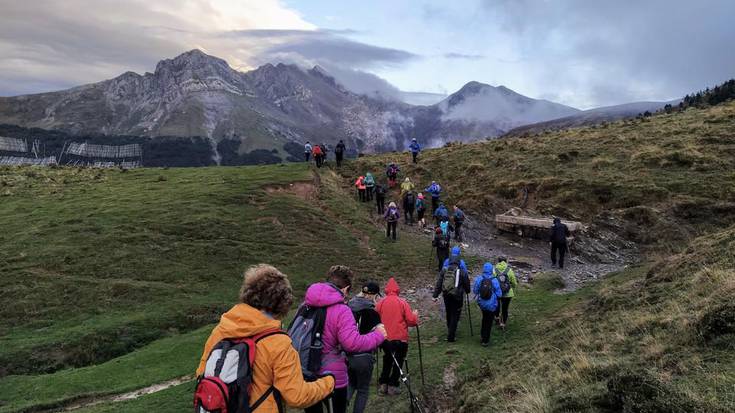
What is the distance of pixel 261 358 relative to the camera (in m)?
4.50

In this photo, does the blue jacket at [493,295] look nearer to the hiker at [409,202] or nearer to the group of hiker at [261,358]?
the group of hiker at [261,358]

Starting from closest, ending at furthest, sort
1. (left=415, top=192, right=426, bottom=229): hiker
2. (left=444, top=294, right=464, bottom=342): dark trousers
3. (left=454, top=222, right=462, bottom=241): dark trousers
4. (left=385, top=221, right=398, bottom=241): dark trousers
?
(left=444, top=294, right=464, bottom=342): dark trousers, (left=385, top=221, right=398, bottom=241): dark trousers, (left=454, top=222, right=462, bottom=241): dark trousers, (left=415, top=192, right=426, bottom=229): hiker

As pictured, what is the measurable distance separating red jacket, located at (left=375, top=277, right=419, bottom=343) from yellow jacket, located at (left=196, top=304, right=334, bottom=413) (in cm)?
626

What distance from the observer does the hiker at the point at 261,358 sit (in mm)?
4391

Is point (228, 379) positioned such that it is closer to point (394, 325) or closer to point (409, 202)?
point (394, 325)

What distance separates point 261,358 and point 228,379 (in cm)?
37

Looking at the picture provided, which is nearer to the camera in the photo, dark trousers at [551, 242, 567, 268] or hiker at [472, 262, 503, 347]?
hiker at [472, 262, 503, 347]

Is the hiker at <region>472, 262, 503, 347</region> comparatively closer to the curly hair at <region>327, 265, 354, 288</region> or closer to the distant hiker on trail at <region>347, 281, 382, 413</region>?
the distant hiker on trail at <region>347, 281, 382, 413</region>

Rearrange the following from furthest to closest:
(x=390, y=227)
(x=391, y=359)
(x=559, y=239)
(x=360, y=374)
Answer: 1. (x=390, y=227)
2. (x=559, y=239)
3. (x=391, y=359)
4. (x=360, y=374)

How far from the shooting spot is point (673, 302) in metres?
10.3

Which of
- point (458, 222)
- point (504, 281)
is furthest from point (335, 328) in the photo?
point (458, 222)

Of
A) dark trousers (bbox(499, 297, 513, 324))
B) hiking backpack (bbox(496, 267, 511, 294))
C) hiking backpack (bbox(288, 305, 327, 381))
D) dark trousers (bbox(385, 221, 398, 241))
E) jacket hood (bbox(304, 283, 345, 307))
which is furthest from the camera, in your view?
dark trousers (bbox(385, 221, 398, 241))

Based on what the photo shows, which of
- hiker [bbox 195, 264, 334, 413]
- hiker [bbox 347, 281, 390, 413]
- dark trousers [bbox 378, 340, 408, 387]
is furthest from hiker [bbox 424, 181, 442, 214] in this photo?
hiker [bbox 195, 264, 334, 413]

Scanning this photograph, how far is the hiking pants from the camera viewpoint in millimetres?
8102
